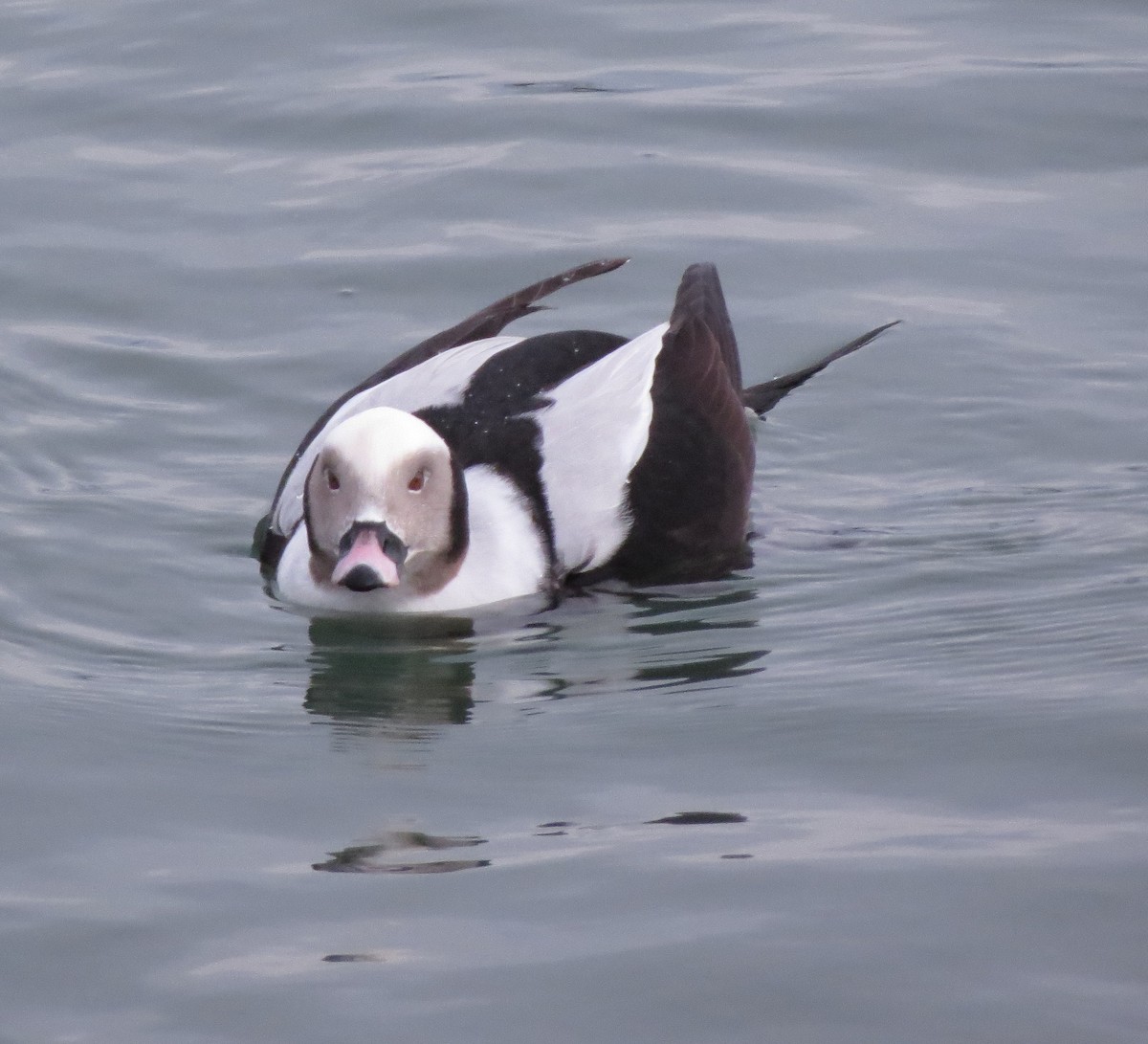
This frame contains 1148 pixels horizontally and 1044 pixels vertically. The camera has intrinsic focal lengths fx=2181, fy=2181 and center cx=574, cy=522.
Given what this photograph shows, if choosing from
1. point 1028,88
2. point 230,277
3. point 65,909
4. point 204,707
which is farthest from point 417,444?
point 1028,88

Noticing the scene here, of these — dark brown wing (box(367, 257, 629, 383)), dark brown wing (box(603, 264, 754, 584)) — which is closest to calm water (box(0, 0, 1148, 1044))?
dark brown wing (box(603, 264, 754, 584))

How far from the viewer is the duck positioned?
5.65m

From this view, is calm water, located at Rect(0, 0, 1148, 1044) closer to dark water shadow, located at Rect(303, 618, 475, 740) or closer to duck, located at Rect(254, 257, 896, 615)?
dark water shadow, located at Rect(303, 618, 475, 740)

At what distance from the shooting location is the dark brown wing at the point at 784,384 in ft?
24.7

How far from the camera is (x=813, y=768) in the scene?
4.54 m

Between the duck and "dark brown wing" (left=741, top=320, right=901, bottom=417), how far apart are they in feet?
2.97

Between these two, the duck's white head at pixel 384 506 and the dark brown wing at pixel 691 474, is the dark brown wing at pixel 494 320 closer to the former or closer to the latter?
the dark brown wing at pixel 691 474

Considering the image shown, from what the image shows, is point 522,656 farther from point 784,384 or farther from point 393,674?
point 784,384

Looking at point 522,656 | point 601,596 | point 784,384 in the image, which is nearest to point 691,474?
point 601,596

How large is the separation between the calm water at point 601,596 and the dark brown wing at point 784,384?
0.11 m

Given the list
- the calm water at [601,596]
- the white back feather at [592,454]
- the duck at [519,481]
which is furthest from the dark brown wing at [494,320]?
the white back feather at [592,454]

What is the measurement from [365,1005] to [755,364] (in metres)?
4.60

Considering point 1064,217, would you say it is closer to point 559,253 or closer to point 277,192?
point 559,253

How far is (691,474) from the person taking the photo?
6.21 metres
